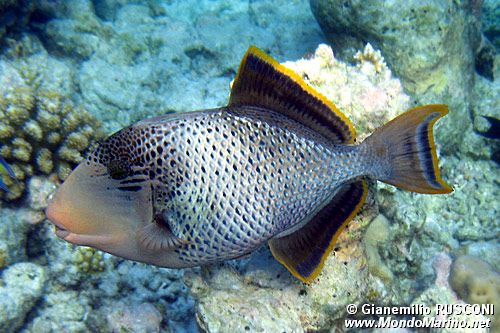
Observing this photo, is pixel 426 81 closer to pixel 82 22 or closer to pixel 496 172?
pixel 496 172

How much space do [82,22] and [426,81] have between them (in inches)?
235

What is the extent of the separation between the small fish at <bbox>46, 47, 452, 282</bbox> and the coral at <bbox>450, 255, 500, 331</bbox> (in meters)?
2.38

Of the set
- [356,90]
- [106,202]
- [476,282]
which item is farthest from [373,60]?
[106,202]

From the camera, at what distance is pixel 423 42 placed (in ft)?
16.0

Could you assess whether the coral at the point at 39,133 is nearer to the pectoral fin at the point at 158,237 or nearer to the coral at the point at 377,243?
the pectoral fin at the point at 158,237

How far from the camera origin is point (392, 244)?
3547 millimetres

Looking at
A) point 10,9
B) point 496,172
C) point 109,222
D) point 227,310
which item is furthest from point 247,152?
point 10,9

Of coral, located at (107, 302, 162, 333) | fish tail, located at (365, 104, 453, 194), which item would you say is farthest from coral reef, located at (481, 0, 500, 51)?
coral, located at (107, 302, 162, 333)

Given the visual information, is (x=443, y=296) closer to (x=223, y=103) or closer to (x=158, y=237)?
(x=158, y=237)

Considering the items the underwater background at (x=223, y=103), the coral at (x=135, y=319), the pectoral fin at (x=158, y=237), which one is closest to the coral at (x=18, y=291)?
the underwater background at (x=223, y=103)

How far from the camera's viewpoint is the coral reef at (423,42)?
4883mm

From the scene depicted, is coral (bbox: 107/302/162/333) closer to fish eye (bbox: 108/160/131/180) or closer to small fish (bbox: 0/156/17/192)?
small fish (bbox: 0/156/17/192)

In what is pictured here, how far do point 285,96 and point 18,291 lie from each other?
270 centimetres

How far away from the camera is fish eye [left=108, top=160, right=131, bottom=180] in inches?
74.0
